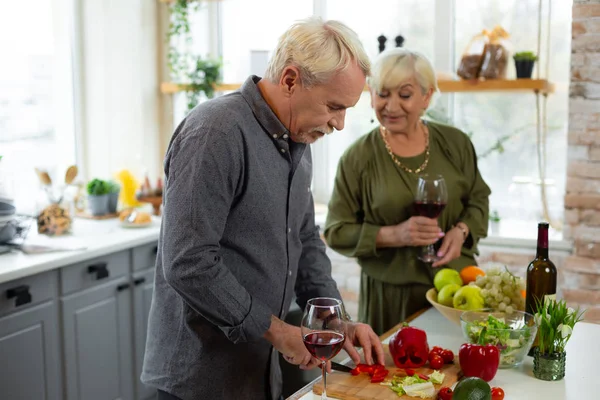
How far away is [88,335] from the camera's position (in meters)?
3.05

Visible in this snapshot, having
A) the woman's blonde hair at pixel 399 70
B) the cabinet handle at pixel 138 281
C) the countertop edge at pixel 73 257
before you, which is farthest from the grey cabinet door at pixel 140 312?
the woman's blonde hair at pixel 399 70

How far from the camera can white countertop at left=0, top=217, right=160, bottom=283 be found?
2.68 metres

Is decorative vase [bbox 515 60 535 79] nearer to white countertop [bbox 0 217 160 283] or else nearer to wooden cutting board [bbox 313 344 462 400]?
white countertop [bbox 0 217 160 283]

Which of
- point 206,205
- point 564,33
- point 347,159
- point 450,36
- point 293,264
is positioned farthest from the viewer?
point 450,36

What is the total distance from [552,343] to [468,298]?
12.3 inches

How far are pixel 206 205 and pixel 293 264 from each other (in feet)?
1.27

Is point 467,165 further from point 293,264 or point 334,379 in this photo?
point 334,379

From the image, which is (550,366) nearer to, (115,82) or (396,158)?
(396,158)

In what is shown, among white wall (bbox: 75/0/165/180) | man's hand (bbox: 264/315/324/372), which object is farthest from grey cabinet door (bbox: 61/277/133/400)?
man's hand (bbox: 264/315/324/372)

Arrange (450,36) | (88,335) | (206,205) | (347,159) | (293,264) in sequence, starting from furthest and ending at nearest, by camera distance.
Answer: (450,36), (88,335), (347,159), (293,264), (206,205)

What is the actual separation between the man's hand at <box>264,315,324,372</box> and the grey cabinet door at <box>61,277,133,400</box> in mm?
1492

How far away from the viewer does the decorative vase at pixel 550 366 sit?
1704 mm

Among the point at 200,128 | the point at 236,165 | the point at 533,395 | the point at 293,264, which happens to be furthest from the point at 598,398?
the point at 200,128

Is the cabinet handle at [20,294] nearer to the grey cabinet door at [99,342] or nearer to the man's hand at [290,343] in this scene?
the grey cabinet door at [99,342]
